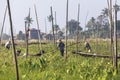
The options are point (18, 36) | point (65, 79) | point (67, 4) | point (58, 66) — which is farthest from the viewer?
point (18, 36)

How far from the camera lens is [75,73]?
33.8ft

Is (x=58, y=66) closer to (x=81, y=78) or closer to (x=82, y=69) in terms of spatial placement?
(x=82, y=69)

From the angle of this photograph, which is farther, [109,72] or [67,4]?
[67,4]

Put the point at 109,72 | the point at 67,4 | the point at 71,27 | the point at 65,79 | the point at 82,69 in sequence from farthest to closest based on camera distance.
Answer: the point at 71,27
the point at 67,4
the point at 82,69
the point at 109,72
the point at 65,79

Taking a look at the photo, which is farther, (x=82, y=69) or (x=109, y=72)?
(x=82, y=69)

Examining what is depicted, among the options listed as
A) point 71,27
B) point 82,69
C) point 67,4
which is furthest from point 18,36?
point 82,69

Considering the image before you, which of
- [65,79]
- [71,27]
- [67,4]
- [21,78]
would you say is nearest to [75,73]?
[65,79]

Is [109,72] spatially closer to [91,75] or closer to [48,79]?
[91,75]

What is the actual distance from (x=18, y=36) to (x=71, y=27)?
665 inches

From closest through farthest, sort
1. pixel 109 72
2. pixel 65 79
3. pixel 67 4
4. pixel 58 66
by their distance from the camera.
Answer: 1. pixel 65 79
2. pixel 109 72
3. pixel 58 66
4. pixel 67 4

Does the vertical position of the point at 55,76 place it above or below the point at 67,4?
below

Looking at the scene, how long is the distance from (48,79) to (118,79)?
81.7 inches

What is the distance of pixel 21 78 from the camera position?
9398mm

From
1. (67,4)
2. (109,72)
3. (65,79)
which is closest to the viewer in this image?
(65,79)
